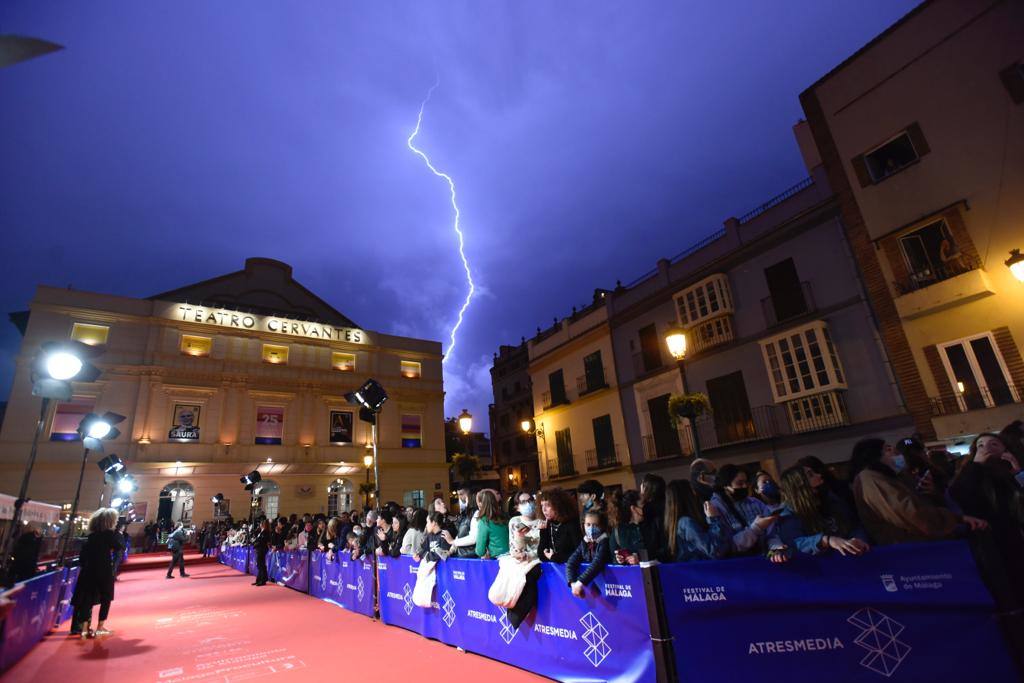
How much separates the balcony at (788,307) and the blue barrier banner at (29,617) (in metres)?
18.3

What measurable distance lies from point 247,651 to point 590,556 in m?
5.29

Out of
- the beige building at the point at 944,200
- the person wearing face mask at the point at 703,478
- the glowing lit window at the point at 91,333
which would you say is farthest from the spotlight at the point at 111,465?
the beige building at the point at 944,200

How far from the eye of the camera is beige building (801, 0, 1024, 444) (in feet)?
36.3

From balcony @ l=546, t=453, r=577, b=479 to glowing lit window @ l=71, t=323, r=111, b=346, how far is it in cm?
2677

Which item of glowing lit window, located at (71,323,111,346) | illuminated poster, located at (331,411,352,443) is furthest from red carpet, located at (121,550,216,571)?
glowing lit window, located at (71,323,111,346)

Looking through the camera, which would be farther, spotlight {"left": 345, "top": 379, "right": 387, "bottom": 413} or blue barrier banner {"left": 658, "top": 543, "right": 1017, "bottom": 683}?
spotlight {"left": 345, "top": 379, "right": 387, "bottom": 413}

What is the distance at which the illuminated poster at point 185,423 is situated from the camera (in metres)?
28.1

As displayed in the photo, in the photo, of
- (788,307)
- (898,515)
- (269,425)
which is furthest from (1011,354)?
(269,425)

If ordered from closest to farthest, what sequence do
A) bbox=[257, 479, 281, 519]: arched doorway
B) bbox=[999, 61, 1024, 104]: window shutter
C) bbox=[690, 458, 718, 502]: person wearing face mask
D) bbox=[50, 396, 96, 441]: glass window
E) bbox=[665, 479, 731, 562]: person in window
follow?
bbox=[665, 479, 731, 562]: person in window → bbox=[690, 458, 718, 502]: person wearing face mask → bbox=[999, 61, 1024, 104]: window shutter → bbox=[50, 396, 96, 441]: glass window → bbox=[257, 479, 281, 519]: arched doorway

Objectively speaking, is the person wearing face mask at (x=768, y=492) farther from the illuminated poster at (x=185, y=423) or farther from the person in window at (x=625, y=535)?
the illuminated poster at (x=185, y=423)

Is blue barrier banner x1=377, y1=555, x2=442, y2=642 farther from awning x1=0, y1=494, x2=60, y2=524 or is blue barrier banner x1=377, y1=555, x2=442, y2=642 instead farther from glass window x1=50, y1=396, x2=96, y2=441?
glass window x1=50, y1=396, x2=96, y2=441

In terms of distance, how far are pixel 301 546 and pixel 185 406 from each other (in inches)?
837

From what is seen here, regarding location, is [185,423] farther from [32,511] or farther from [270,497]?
[32,511]

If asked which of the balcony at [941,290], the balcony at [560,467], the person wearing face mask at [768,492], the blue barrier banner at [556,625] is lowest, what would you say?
the blue barrier banner at [556,625]
